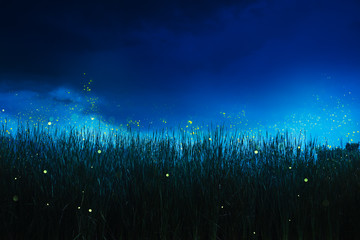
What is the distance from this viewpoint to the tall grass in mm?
4777

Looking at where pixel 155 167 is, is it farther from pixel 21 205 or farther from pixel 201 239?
pixel 21 205

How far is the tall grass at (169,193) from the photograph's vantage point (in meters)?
4.78

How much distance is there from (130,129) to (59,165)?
1.55 metres

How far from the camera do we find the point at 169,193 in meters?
5.02

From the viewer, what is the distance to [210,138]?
5836mm

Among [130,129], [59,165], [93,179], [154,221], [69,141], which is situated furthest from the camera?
[130,129]

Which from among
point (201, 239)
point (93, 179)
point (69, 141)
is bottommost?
point (201, 239)

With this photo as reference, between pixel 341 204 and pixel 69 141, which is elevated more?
pixel 69 141

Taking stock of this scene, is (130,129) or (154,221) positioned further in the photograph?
(130,129)

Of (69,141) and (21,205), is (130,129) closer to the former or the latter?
(69,141)

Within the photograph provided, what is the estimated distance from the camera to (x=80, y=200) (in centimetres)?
486

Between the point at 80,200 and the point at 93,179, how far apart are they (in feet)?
1.26

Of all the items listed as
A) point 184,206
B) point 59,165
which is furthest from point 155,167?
point 59,165

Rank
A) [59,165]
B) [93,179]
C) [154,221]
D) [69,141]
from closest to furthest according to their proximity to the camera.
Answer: [154,221] → [93,179] → [59,165] → [69,141]
